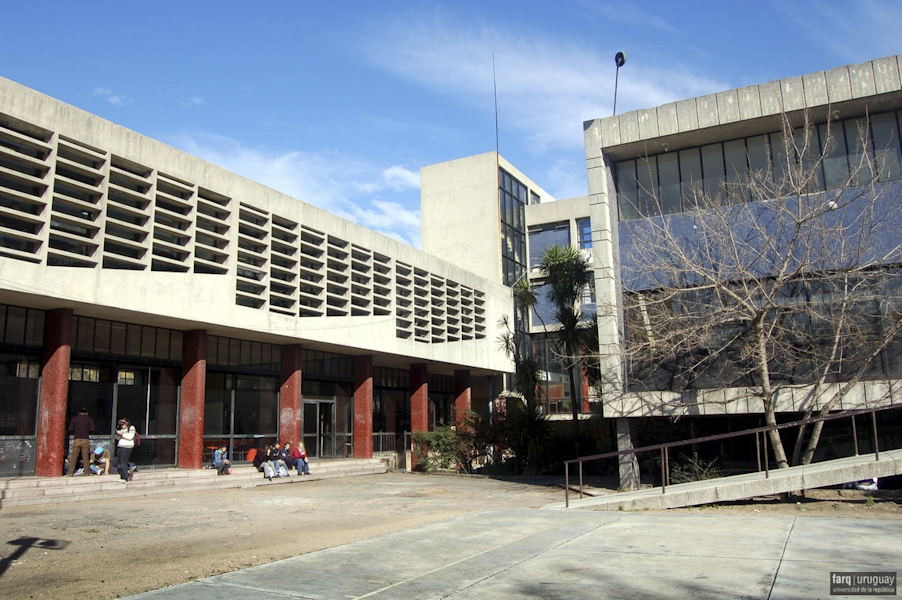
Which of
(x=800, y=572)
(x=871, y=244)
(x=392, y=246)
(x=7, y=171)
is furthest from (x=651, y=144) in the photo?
(x=7, y=171)

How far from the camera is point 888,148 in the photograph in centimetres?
1741

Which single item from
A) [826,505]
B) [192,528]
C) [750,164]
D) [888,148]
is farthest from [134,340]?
[888,148]

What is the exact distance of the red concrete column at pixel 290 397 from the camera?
2461 cm

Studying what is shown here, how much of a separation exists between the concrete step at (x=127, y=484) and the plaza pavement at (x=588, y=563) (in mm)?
9018

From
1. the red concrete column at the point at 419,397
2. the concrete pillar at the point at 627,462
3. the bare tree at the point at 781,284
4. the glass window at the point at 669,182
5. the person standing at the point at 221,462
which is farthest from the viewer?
the red concrete column at the point at 419,397

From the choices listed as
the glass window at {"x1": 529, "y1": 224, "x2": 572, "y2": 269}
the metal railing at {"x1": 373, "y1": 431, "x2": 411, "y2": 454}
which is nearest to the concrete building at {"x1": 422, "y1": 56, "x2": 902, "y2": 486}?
the metal railing at {"x1": 373, "y1": 431, "x2": 411, "y2": 454}

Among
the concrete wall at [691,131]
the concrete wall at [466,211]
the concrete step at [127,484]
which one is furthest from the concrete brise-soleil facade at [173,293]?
the concrete wall at [691,131]

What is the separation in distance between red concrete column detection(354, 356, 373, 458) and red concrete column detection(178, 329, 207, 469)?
8.33 meters

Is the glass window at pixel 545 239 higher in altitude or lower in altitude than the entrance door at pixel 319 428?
higher

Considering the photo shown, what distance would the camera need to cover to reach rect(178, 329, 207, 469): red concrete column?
20844 mm

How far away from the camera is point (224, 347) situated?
77.0 feet

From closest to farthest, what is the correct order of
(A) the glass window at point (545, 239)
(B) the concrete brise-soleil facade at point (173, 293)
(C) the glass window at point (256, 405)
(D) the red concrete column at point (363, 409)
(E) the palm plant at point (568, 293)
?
1. (B) the concrete brise-soleil facade at point (173, 293)
2. (C) the glass window at point (256, 405)
3. (E) the palm plant at point (568, 293)
4. (D) the red concrete column at point (363, 409)
5. (A) the glass window at point (545, 239)

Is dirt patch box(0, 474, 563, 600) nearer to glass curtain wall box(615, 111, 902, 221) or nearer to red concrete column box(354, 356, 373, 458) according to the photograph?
red concrete column box(354, 356, 373, 458)

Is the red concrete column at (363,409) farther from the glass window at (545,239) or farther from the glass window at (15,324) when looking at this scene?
the glass window at (545,239)
